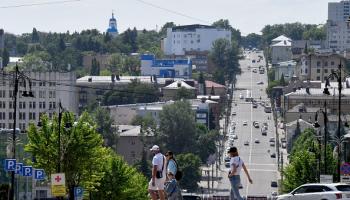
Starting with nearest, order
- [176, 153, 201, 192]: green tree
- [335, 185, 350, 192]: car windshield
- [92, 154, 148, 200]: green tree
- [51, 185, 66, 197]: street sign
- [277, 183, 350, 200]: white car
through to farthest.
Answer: [277, 183, 350, 200]: white car → [335, 185, 350, 192]: car windshield → [51, 185, 66, 197]: street sign → [92, 154, 148, 200]: green tree → [176, 153, 201, 192]: green tree

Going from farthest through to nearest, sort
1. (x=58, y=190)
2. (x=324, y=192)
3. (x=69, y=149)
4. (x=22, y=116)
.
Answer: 1. (x=22, y=116)
2. (x=69, y=149)
3. (x=58, y=190)
4. (x=324, y=192)

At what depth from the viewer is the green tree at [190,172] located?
546 feet

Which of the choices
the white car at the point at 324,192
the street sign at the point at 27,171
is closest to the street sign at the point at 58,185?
the street sign at the point at 27,171

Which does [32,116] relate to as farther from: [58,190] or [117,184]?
[58,190]

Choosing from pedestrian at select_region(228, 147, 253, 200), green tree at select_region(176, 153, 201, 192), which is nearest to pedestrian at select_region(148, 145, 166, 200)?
pedestrian at select_region(228, 147, 253, 200)

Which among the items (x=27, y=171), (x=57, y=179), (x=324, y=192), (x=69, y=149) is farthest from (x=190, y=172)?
(x=324, y=192)

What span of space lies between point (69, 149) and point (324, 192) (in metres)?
27.9

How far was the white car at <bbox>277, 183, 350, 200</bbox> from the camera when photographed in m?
48.7

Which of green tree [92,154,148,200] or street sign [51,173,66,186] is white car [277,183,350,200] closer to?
street sign [51,173,66,186]

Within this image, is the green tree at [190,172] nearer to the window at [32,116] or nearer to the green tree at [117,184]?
the window at [32,116]

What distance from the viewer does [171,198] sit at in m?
43.1

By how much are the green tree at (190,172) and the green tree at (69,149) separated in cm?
8773

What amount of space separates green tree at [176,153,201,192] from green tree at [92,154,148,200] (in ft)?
228

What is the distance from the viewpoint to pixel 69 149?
75125mm
